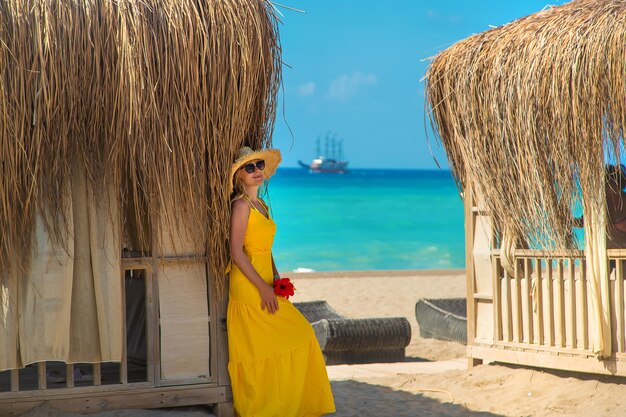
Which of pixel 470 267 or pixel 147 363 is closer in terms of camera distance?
pixel 147 363

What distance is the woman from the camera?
15.3ft

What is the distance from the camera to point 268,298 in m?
4.69

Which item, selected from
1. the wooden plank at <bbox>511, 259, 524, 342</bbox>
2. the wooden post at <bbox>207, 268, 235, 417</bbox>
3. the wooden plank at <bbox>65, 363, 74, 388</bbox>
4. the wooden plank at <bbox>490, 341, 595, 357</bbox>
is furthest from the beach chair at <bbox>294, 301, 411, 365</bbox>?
the wooden plank at <bbox>65, 363, 74, 388</bbox>

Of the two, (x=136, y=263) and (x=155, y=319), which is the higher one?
(x=136, y=263)

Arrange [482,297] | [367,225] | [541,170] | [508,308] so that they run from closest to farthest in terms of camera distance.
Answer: [541,170]
[508,308]
[482,297]
[367,225]

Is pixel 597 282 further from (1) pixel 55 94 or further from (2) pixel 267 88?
(1) pixel 55 94

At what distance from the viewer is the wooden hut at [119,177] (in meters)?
4.26

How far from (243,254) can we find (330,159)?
75.3m

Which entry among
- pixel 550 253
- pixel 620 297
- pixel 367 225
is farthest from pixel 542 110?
pixel 367 225

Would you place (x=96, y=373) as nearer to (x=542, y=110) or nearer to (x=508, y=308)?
(x=508, y=308)

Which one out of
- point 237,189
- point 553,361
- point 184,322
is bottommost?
point 553,361

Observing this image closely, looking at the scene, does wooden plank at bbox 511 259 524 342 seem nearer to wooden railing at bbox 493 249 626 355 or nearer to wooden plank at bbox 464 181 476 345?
wooden railing at bbox 493 249 626 355

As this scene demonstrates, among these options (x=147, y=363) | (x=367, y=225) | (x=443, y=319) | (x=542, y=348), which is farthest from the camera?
(x=367, y=225)

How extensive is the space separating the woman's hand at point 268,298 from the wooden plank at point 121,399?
21.8 inches
